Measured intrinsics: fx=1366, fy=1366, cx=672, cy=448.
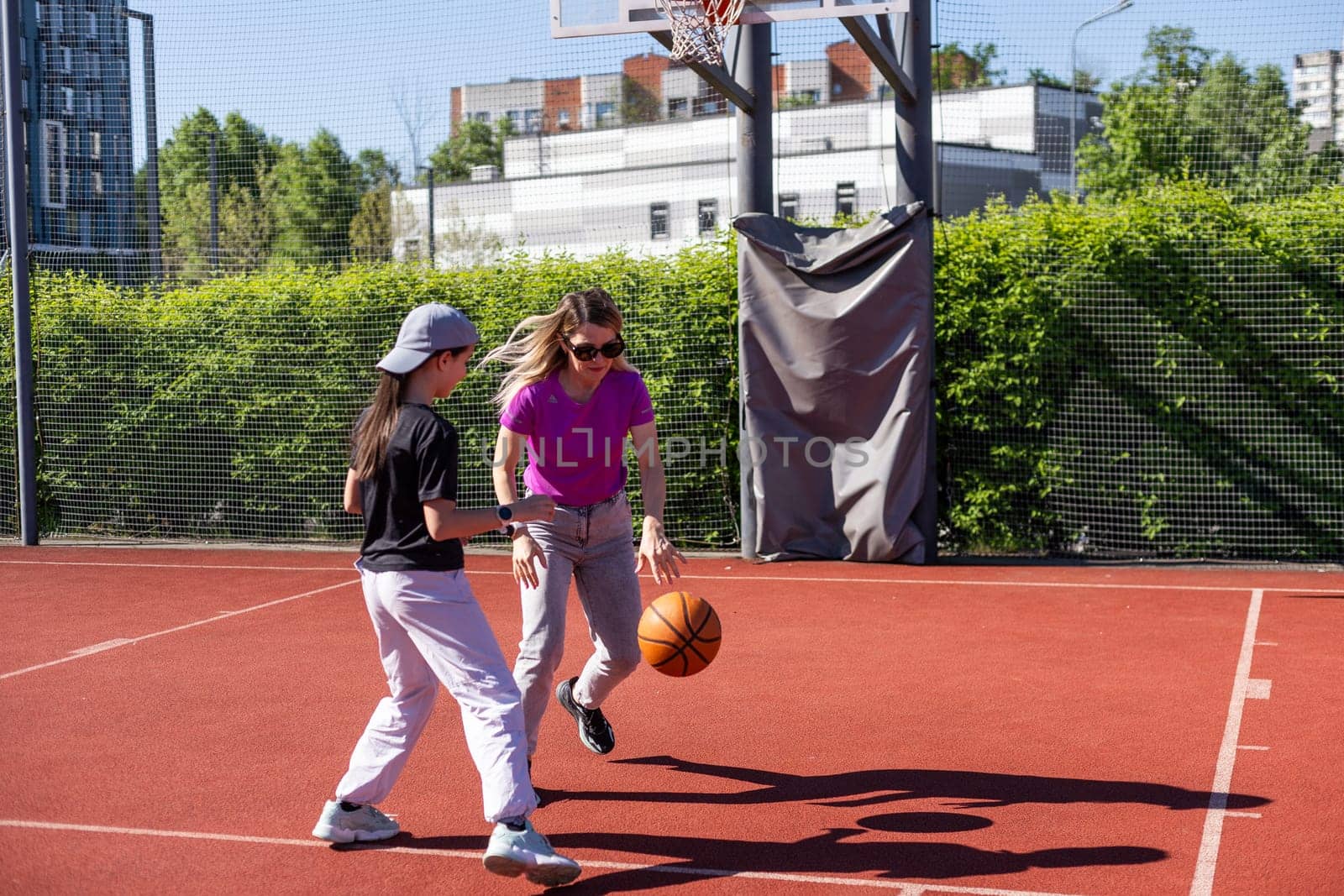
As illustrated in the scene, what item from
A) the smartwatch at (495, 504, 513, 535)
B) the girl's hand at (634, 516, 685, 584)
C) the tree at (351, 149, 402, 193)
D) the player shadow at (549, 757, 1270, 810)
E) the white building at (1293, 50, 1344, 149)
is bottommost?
the player shadow at (549, 757, 1270, 810)

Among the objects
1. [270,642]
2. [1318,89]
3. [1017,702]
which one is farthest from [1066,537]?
[1318,89]

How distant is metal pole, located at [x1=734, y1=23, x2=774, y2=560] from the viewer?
12.1 meters

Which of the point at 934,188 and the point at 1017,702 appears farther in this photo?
the point at 934,188

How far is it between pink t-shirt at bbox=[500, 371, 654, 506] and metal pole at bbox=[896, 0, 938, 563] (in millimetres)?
6776

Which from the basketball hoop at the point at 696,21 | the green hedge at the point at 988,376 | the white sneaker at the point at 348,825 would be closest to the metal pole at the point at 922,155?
the green hedge at the point at 988,376

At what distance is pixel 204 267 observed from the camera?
15695 millimetres

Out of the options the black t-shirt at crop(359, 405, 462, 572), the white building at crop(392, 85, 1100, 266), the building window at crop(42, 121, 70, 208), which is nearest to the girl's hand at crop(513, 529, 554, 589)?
the black t-shirt at crop(359, 405, 462, 572)

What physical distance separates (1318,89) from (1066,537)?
24.6m

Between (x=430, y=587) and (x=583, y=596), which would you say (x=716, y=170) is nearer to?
(x=583, y=596)

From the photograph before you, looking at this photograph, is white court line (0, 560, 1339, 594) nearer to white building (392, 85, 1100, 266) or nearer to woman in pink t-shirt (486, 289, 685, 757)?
woman in pink t-shirt (486, 289, 685, 757)

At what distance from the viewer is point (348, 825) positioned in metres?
4.89

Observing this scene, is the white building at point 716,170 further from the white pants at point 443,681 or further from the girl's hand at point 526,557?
the white pants at point 443,681

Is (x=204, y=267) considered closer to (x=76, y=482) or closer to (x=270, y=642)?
(x=76, y=482)

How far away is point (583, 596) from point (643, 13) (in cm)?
525
